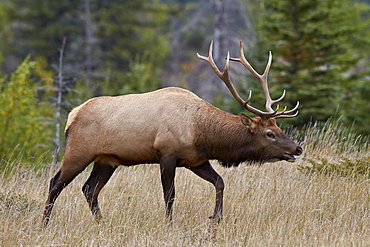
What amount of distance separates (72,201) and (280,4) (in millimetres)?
7910

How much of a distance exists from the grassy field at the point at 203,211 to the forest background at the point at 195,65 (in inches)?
64.2

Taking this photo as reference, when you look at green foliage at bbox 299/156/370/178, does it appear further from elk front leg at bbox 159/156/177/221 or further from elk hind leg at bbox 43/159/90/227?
elk hind leg at bbox 43/159/90/227

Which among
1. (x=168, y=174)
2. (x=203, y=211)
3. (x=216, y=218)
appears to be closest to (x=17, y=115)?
(x=203, y=211)

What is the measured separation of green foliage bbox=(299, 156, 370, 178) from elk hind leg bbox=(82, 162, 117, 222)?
2.75 metres

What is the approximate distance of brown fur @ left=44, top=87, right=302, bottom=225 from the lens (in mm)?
6355

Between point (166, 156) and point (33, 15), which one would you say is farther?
point (33, 15)

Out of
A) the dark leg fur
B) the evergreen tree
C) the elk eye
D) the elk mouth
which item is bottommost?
the evergreen tree

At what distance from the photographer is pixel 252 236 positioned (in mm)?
5918

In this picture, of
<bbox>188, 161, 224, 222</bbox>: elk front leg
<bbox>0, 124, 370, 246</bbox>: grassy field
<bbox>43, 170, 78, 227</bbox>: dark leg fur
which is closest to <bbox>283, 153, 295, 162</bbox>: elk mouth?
<bbox>0, 124, 370, 246</bbox>: grassy field

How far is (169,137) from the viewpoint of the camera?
20.7ft

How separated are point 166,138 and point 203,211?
1128 mm

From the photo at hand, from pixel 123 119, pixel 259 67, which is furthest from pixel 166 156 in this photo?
pixel 259 67

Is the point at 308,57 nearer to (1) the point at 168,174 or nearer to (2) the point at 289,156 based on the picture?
(2) the point at 289,156

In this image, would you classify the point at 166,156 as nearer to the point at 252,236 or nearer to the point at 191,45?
the point at 252,236
